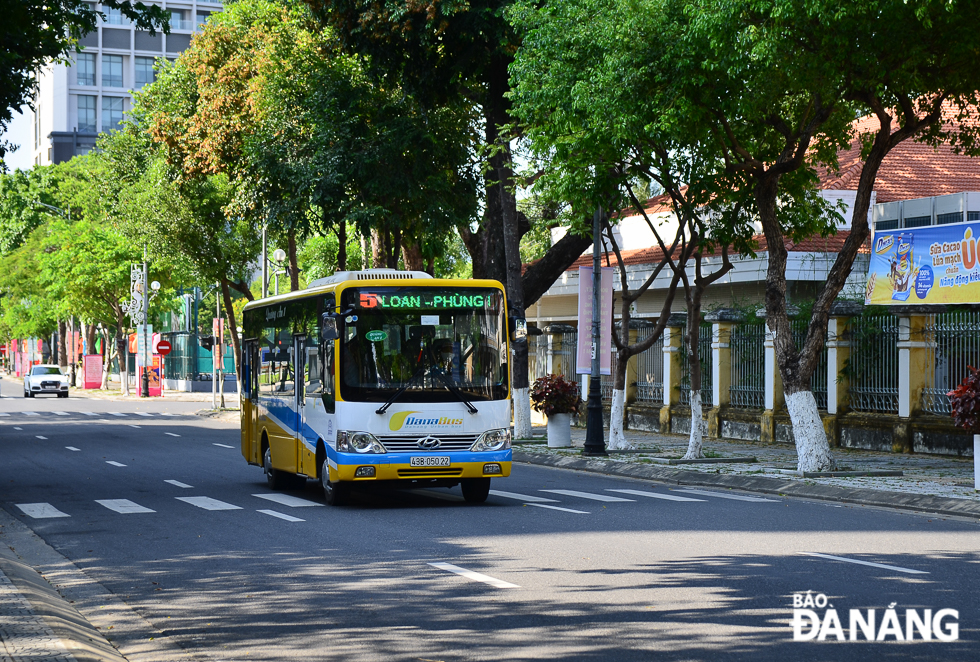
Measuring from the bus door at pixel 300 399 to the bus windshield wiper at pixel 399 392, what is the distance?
1977 mm

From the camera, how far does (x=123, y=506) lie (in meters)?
15.5

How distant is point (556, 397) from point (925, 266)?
8311mm

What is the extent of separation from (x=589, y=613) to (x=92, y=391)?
227 feet

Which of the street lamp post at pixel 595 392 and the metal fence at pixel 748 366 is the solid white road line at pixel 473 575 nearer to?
the street lamp post at pixel 595 392

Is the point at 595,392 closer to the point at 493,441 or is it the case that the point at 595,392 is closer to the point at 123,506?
the point at 493,441

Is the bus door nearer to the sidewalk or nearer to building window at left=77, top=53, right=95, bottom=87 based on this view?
the sidewalk

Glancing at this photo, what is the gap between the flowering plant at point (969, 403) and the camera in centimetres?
A: 1622

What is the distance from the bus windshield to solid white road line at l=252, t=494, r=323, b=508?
71.9 inches

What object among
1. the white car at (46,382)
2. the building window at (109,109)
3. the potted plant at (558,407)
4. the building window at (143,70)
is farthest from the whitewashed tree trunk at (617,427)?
the building window at (109,109)

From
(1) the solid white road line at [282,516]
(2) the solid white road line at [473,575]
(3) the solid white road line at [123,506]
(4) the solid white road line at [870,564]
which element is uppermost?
(4) the solid white road line at [870,564]

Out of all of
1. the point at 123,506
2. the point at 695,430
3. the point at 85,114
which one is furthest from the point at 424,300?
the point at 85,114

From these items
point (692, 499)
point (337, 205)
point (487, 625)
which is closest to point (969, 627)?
point (487, 625)

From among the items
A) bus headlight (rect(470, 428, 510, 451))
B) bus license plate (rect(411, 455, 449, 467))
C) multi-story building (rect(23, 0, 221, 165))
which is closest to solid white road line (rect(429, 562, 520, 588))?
bus license plate (rect(411, 455, 449, 467))

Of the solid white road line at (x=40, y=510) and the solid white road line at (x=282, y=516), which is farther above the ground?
the solid white road line at (x=282, y=516)
